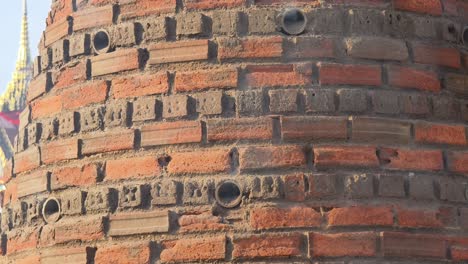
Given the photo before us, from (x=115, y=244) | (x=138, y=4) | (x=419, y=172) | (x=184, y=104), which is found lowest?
(x=115, y=244)

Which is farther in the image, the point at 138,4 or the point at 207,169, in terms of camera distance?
the point at 138,4

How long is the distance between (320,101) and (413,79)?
1.27ft

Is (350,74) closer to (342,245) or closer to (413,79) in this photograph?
(413,79)

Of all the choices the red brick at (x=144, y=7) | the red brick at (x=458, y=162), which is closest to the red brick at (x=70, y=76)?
the red brick at (x=144, y=7)

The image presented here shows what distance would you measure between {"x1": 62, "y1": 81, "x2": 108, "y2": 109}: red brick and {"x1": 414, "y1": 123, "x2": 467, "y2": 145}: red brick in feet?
3.72

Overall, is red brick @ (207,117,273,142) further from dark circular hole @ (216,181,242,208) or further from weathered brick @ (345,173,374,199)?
weathered brick @ (345,173,374,199)

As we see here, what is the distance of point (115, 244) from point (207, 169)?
0.41 metres

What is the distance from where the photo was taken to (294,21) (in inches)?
146

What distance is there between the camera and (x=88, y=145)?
12.3 feet

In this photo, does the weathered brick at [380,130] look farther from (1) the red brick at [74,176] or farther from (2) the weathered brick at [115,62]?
(1) the red brick at [74,176]

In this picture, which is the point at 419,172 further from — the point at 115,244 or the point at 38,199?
the point at 38,199

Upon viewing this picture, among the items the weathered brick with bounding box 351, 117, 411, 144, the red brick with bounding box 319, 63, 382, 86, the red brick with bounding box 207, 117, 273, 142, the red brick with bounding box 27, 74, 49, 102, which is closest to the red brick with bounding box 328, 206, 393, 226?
the weathered brick with bounding box 351, 117, 411, 144

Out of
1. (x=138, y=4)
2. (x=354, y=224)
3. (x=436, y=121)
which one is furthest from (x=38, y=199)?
(x=436, y=121)

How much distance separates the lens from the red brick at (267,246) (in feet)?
11.3
